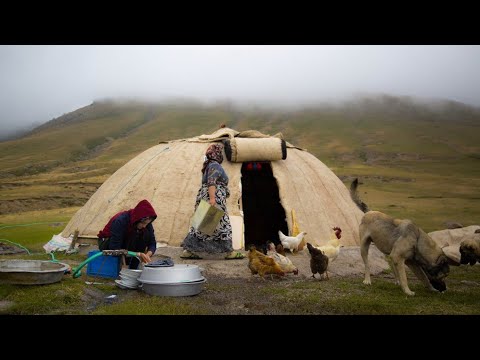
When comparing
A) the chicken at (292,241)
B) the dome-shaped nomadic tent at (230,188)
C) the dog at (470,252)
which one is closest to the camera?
the dog at (470,252)

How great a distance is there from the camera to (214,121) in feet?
457

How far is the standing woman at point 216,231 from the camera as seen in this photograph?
9156 millimetres

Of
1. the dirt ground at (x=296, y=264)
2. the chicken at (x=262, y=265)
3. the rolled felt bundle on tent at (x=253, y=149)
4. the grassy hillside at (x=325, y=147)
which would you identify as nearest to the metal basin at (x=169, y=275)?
the dirt ground at (x=296, y=264)

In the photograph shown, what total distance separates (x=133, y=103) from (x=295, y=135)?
8020 cm

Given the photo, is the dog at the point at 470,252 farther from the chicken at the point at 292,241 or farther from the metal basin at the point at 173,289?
the metal basin at the point at 173,289

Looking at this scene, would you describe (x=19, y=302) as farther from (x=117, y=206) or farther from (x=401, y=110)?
(x=401, y=110)

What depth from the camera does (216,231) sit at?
932 cm

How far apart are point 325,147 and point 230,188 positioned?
89033 mm

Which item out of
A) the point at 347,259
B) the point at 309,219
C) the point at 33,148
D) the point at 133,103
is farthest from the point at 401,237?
the point at 133,103

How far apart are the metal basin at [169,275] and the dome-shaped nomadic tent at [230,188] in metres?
3.80

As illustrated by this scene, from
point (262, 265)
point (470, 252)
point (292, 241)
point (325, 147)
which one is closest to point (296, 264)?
point (292, 241)

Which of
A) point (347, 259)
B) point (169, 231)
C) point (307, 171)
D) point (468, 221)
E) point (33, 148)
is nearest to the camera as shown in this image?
point (347, 259)

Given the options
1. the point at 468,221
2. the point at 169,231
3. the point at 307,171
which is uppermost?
the point at 307,171

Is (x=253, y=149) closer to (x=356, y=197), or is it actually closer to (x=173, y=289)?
(x=356, y=197)
